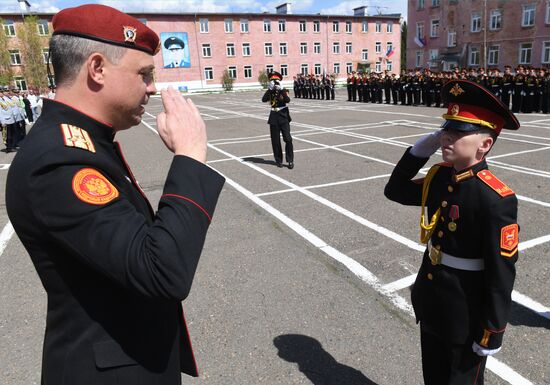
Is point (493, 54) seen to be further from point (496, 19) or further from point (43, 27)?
point (43, 27)

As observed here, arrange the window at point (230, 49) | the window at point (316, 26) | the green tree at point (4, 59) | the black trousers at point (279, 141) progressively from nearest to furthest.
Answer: the black trousers at point (279, 141), the green tree at point (4, 59), the window at point (230, 49), the window at point (316, 26)

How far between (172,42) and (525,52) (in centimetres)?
3764

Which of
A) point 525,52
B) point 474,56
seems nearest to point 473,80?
point 525,52

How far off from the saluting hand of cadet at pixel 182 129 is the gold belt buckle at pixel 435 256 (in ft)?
4.94

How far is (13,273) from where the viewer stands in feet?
15.3

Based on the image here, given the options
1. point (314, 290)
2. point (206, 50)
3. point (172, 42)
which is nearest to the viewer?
point (314, 290)

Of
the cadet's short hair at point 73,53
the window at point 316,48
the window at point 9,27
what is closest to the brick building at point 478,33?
the window at point 316,48

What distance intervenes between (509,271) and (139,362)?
1.70m

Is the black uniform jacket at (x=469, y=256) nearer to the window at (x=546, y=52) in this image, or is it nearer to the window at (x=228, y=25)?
the window at (x=546, y=52)

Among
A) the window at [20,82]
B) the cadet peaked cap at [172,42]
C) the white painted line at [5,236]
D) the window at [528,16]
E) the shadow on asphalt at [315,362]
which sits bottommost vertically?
the shadow on asphalt at [315,362]

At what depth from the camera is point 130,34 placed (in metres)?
1.32

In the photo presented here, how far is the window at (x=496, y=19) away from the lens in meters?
36.0

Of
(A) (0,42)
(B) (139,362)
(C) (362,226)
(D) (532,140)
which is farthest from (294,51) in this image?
(B) (139,362)

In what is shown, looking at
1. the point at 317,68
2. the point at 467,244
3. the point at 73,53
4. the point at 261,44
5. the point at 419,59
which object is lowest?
the point at 467,244
